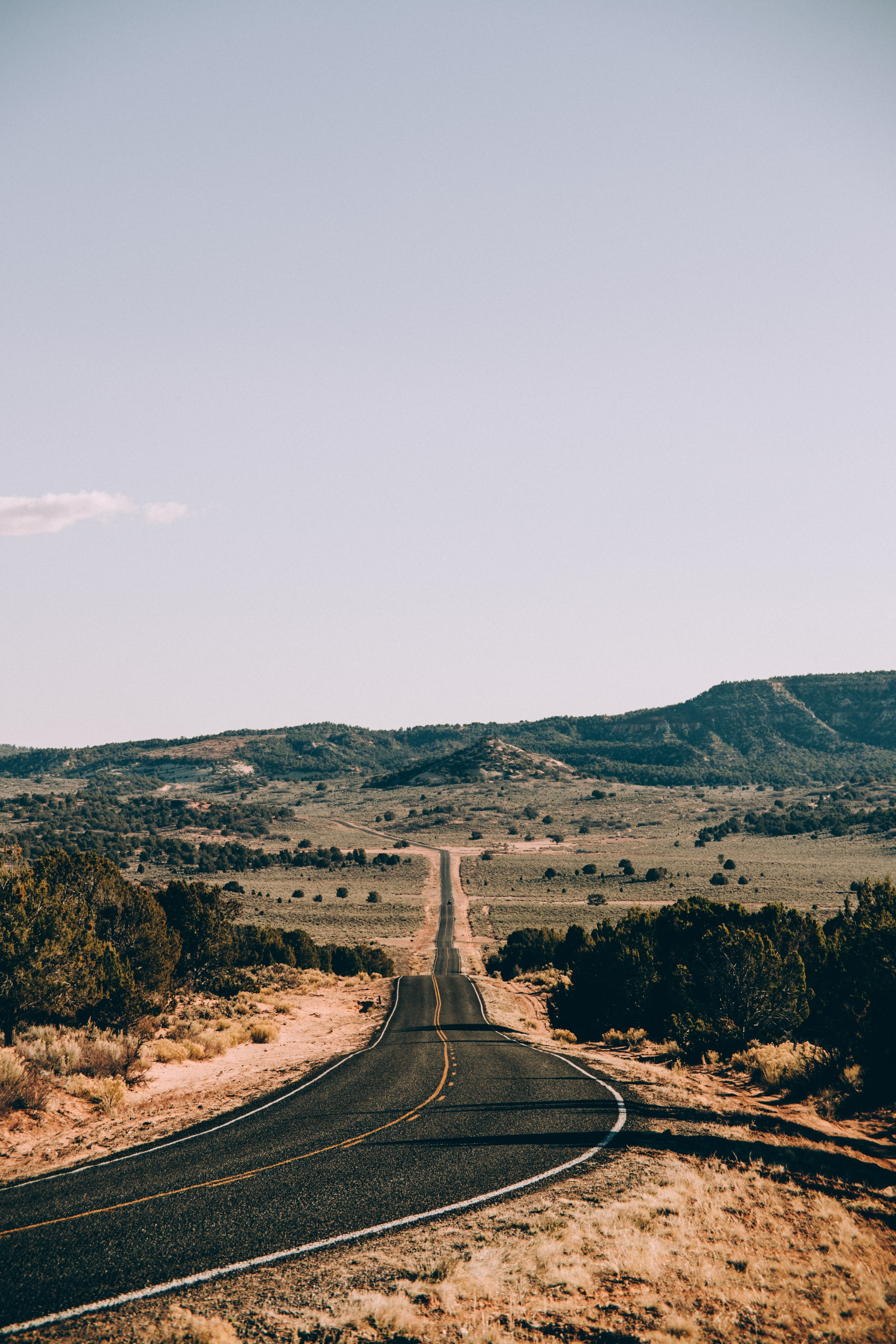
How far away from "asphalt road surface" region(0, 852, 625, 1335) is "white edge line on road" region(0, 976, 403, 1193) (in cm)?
6

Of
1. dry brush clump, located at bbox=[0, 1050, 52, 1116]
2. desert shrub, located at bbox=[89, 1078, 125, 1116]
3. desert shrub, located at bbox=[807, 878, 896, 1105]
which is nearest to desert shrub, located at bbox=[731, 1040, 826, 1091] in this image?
desert shrub, located at bbox=[807, 878, 896, 1105]

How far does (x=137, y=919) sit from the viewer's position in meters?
30.8

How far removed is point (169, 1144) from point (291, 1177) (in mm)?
3854

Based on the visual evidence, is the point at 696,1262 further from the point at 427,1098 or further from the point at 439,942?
the point at 439,942

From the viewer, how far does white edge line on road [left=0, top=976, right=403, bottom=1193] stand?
1318 centimetres

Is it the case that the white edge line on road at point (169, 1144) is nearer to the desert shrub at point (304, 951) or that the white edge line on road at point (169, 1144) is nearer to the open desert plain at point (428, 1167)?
the open desert plain at point (428, 1167)

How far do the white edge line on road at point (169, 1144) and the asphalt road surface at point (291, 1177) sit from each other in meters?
0.06

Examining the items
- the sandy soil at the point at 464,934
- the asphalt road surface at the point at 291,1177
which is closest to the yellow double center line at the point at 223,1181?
the asphalt road surface at the point at 291,1177

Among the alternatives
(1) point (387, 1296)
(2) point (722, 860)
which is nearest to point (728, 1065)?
(1) point (387, 1296)

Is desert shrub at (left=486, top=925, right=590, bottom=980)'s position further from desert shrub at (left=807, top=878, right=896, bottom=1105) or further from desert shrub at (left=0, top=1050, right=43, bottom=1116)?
desert shrub at (left=0, top=1050, right=43, bottom=1116)

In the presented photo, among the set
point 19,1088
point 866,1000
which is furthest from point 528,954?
point 19,1088

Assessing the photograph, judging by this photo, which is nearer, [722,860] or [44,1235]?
[44,1235]

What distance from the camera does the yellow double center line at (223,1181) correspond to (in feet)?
36.2

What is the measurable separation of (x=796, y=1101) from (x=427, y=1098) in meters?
9.82
